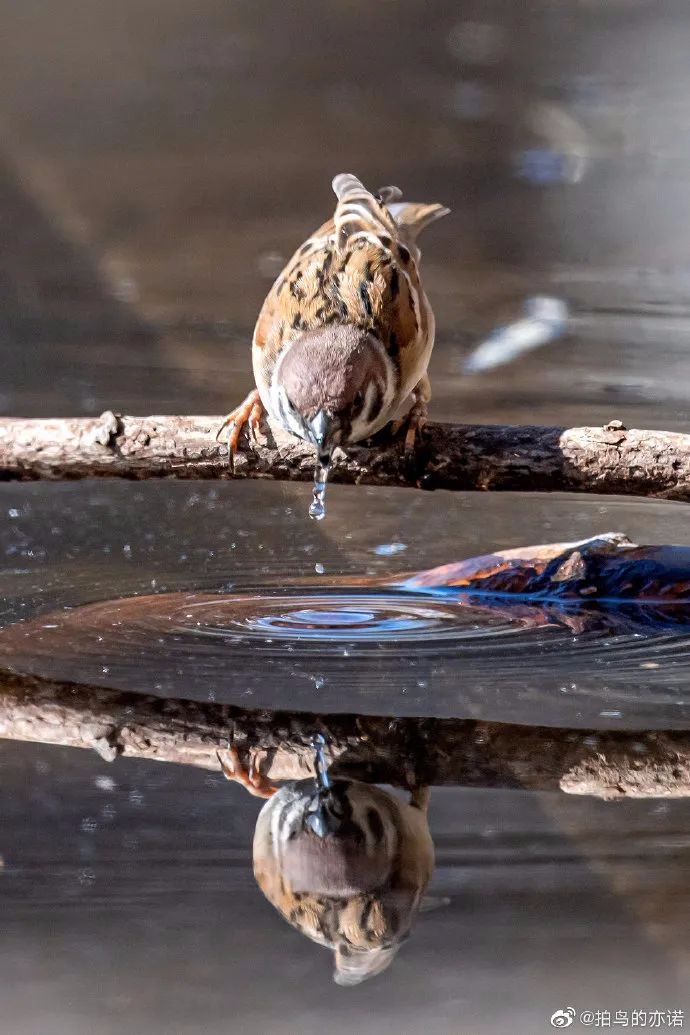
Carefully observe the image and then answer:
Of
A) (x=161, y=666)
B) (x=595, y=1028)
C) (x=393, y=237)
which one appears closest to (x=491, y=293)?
(x=393, y=237)

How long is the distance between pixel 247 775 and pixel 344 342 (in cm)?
123

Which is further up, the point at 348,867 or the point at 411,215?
the point at 411,215

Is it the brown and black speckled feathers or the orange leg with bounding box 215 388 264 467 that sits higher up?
the brown and black speckled feathers

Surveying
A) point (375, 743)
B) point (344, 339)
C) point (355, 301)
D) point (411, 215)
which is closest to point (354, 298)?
point (355, 301)

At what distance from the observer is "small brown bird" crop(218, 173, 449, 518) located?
2738mm

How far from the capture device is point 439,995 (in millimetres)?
1388

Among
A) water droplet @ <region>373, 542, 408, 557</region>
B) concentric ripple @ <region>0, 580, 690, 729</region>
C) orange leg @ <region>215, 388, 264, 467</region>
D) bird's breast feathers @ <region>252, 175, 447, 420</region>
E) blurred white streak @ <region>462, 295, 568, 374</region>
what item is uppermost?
blurred white streak @ <region>462, 295, 568, 374</region>

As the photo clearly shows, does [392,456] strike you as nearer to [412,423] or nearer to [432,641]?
[412,423]

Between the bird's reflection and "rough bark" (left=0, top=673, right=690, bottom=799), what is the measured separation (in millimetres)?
101

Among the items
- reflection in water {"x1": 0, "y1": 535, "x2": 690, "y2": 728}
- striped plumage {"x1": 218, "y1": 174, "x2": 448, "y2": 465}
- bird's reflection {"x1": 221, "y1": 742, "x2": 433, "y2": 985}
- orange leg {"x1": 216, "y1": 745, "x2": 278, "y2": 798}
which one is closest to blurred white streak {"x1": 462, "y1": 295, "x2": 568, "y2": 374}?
striped plumage {"x1": 218, "y1": 174, "x2": 448, "y2": 465}

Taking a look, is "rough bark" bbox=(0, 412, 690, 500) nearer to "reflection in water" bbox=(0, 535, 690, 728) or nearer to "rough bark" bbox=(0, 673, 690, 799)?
"reflection in water" bbox=(0, 535, 690, 728)

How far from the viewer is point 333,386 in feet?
8.93

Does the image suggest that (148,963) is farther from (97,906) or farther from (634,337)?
(634,337)

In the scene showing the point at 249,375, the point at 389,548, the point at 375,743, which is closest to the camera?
the point at 375,743
